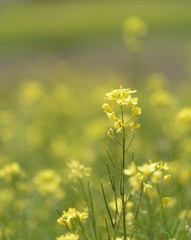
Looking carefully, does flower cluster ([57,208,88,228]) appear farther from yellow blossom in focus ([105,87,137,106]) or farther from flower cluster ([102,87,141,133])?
yellow blossom in focus ([105,87,137,106])

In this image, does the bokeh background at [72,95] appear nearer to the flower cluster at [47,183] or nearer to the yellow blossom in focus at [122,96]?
the flower cluster at [47,183]

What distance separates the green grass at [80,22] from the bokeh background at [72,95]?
0.17ft

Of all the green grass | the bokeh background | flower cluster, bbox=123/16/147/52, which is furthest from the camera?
the green grass

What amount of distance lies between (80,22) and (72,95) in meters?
13.7

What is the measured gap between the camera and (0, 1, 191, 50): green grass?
15938mm

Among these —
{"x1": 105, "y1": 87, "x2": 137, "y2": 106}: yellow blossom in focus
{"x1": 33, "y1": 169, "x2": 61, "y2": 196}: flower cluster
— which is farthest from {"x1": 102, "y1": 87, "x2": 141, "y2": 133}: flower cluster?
{"x1": 33, "y1": 169, "x2": 61, "y2": 196}: flower cluster

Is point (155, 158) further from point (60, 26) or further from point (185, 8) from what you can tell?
point (185, 8)

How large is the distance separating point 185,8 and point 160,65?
37.3 ft

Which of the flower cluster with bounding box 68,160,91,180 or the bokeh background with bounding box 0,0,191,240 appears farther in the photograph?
the bokeh background with bounding box 0,0,191,240

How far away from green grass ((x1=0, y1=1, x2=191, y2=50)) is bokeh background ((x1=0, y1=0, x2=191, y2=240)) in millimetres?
52

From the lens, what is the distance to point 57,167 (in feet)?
12.7


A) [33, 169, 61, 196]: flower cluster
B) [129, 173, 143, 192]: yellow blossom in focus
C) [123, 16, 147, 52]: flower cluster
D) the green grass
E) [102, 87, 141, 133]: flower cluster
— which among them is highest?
the green grass

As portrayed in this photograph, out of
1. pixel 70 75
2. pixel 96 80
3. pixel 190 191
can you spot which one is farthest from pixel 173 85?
pixel 190 191

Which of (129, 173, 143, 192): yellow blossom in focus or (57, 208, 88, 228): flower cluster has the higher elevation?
(129, 173, 143, 192): yellow blossom in focus
